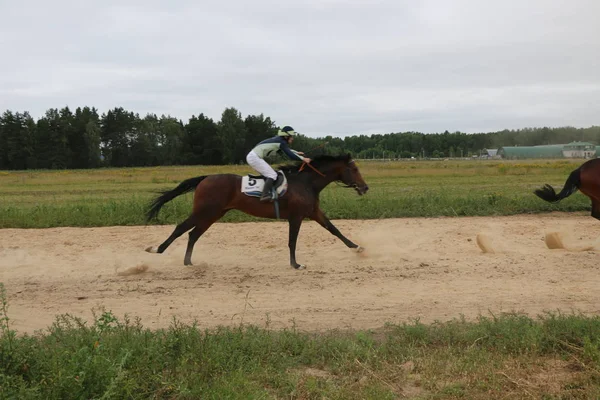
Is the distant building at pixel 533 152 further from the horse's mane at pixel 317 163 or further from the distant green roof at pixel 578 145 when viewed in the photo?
the horse's mane at pixel 317 163

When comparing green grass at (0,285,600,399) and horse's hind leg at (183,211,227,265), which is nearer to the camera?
green grass at (0,285,600,399)

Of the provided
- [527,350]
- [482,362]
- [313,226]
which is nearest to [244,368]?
[482,362]

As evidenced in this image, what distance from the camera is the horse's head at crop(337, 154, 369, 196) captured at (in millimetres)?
11555

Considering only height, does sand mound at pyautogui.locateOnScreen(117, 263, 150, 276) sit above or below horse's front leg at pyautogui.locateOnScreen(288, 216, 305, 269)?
below

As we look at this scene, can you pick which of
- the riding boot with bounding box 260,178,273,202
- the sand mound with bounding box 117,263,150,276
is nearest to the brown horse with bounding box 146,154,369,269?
the riding boot with bounding box 260,178,273,202

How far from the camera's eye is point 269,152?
11.1 m

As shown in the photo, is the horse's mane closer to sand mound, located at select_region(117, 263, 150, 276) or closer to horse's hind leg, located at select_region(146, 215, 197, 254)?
horse's hind leg, located at select_region(146, 215, 197, 254)

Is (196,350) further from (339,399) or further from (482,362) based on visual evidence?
(482,362)

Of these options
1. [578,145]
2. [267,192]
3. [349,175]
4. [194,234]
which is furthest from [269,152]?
[578,145]

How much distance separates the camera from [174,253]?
40.1ft

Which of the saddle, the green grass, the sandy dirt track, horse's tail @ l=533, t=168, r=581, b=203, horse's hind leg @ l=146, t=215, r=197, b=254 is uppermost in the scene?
the saddle

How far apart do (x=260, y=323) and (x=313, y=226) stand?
8519 millimetres

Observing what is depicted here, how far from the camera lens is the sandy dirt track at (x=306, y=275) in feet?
25.1

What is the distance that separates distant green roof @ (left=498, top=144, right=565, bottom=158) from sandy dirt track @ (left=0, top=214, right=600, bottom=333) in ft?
252
